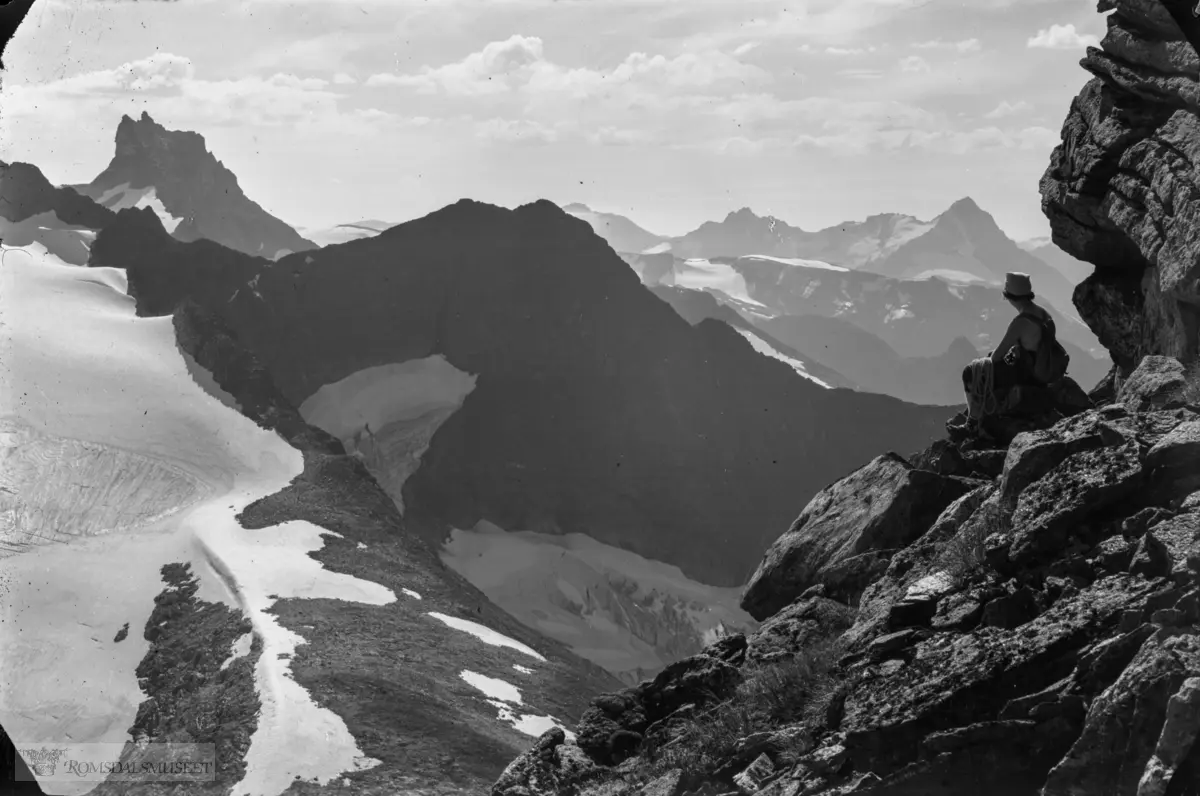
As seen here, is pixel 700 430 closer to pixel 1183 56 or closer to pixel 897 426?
pixel 897 426

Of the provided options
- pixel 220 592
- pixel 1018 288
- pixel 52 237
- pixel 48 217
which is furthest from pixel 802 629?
pixel 48 217

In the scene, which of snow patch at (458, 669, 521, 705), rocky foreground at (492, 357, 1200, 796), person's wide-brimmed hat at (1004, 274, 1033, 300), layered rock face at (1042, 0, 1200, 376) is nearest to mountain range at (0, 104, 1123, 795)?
snow patch at (458, 669, 521, 705)

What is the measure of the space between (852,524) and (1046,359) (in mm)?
5015

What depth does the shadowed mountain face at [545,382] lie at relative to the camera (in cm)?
16500

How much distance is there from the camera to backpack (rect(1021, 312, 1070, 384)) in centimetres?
2153

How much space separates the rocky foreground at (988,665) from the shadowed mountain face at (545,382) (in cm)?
14255

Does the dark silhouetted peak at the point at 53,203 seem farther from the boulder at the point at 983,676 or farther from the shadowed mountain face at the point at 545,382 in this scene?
the boulder at the point at 983,676

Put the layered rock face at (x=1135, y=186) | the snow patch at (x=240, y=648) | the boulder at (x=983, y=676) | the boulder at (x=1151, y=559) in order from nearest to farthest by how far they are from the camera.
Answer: the boulder at (x=1151, y=559) → the boulder at (x=983, y=676) → the layered rock face at (x=1135, y=186) → the snow patch at (x=240, y=648)

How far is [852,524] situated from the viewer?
69.5 ft

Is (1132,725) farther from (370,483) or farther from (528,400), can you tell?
(528,400)

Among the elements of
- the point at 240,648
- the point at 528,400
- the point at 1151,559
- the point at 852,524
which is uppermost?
the point at 1151,559

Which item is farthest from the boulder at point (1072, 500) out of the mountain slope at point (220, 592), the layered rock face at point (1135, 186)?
the mountain slope at point (220, 592)

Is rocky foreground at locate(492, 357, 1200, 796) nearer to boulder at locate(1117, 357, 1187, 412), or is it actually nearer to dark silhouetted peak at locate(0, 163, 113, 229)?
boulder at locate(1117, 357, 1187, 412)

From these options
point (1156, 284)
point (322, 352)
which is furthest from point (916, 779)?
point (322, 352)
